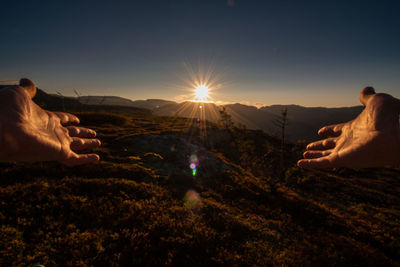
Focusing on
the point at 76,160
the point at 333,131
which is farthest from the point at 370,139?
the point at 76,160

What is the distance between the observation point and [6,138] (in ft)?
9.23

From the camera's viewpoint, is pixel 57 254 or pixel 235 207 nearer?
pixel 57 254

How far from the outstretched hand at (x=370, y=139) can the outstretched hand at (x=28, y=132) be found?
21.1 ft

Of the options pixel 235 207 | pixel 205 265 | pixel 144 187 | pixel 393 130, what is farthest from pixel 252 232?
pixel 393 130

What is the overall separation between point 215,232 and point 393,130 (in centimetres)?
800

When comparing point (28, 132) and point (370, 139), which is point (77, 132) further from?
point (370, 139)

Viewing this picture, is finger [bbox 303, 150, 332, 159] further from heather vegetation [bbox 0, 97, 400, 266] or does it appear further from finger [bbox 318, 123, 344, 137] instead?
heather vegetation [bbox 0, 97, 400, 266]

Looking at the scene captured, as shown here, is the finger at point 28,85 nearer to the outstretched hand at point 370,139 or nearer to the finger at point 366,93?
the outstretched hand at point 370,139

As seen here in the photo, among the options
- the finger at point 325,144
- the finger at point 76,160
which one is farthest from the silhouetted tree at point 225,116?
the finger at point 76,160

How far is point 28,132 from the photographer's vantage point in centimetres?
318

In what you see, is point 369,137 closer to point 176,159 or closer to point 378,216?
point 176,159

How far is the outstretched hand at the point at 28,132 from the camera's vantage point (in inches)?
114

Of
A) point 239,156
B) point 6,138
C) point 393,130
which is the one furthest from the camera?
point 239,156

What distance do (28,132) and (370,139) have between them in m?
7.01
